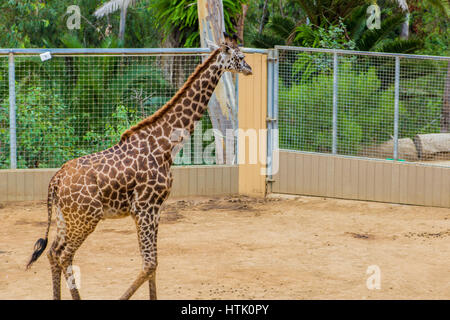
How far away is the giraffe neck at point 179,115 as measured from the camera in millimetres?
6387

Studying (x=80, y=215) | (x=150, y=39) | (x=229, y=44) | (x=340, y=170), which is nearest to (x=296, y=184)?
(x=340, y=170)

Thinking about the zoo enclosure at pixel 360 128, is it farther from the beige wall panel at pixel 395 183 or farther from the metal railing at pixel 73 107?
the metal railing at pixel 73 107

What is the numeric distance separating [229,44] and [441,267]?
3.39 metres

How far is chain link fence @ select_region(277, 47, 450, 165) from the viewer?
448 inches

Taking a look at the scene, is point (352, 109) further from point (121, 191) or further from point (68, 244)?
point (68, 244)

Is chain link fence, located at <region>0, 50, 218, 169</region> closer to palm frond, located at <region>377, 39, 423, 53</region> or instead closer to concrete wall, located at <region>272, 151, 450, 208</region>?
concrete wall, located at <region>272, 151, 450, 208</region>

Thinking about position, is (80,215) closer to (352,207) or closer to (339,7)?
(352,207)

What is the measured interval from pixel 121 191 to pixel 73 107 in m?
→ 6.13

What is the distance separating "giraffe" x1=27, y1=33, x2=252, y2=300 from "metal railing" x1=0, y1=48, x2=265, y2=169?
5.29m

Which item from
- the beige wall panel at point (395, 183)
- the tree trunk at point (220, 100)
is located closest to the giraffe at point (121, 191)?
the beige wall panel at point (395, 183)

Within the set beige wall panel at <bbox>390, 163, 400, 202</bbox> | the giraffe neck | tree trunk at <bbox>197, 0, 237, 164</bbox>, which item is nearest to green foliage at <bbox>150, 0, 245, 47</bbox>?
tree trunk at <bbox>197, 0, 237, 164</bbox>

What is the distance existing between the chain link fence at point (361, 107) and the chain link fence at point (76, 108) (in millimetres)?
1603

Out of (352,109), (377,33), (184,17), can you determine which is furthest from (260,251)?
(377,33)

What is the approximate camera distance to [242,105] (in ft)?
38.7
